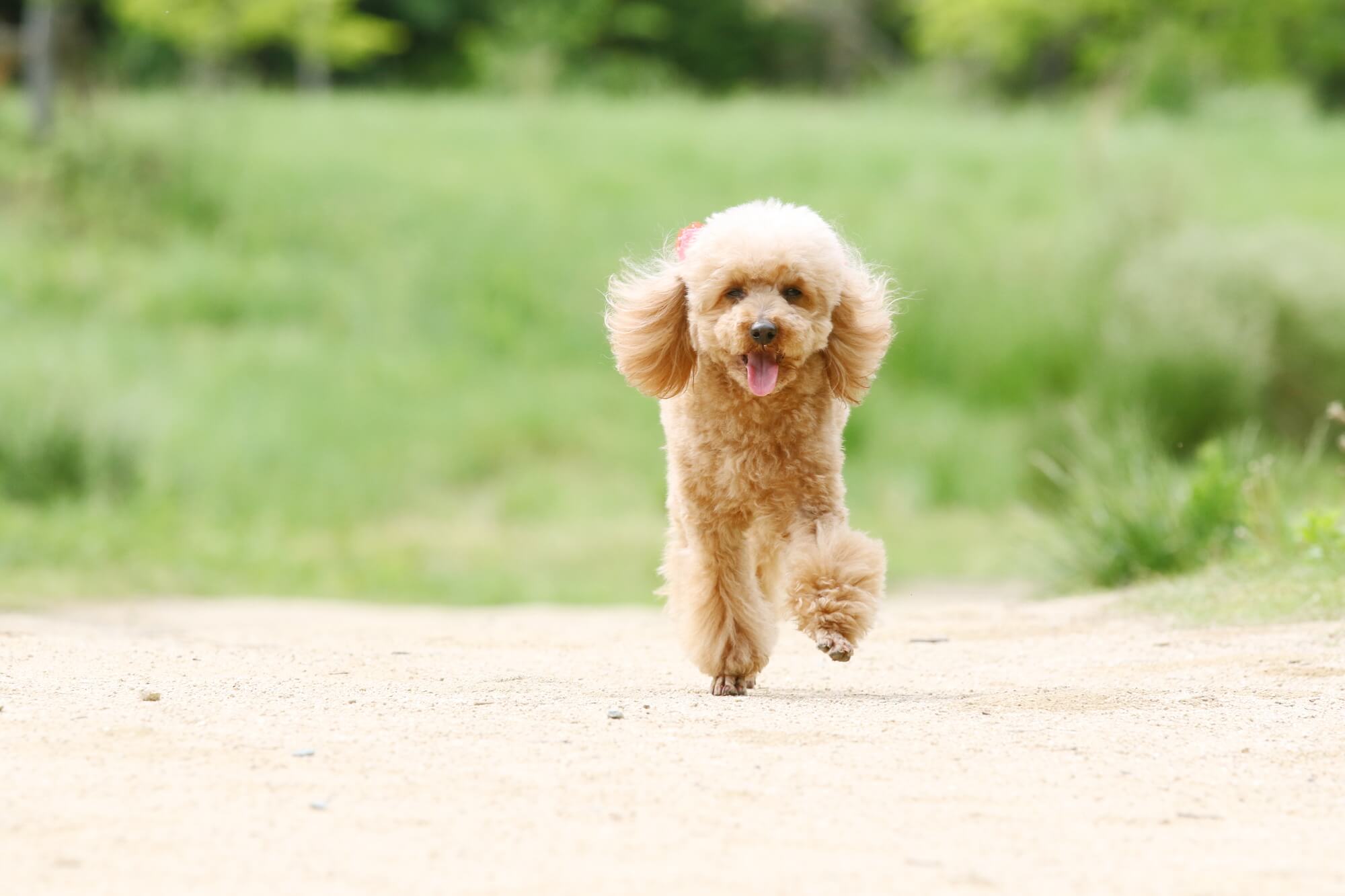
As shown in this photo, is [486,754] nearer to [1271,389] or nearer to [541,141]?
[1271,389]

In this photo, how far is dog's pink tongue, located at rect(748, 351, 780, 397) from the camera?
6094 mm

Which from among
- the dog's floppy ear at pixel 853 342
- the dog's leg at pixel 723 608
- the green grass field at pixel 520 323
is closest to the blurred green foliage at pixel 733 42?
the green grass field at pixel 520 323

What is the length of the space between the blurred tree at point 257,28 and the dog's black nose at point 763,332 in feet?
82.6

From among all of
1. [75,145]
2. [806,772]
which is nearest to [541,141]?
[75,145]

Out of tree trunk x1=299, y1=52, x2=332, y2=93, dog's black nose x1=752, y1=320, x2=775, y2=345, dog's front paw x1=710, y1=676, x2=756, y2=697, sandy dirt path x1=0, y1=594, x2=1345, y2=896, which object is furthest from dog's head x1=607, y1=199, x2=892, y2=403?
tree trunk x1=299, y1=52, x2=332, y2=93

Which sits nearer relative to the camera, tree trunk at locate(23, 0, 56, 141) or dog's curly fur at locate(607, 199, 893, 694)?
dog's curly fur at locate(607, 199, 893, 694)

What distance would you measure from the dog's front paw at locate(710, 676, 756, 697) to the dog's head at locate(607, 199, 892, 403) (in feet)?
3.16

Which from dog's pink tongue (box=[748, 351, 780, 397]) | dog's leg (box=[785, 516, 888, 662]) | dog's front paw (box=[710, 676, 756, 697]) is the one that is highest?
dog's pink tongue (box=[748, 351, 780, 397])

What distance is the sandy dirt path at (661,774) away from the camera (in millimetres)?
3840

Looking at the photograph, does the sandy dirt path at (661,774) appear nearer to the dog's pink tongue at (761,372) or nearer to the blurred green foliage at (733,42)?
the dog's pink tongue at (761,372)

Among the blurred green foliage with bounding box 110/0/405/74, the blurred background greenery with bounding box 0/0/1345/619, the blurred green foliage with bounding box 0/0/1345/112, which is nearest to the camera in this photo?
the blurred background greenery with bounding box 0/0/1345/619

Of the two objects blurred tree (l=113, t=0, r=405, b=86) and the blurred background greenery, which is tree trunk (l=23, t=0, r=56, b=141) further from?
blurred tree (l=113, t=0, r=405, b=86)

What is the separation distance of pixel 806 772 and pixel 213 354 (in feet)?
53.7

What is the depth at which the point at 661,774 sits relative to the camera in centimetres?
464
